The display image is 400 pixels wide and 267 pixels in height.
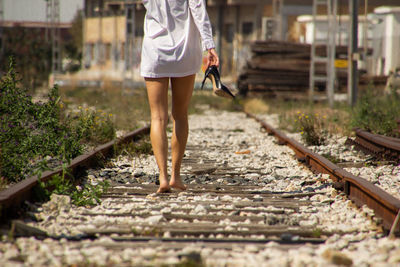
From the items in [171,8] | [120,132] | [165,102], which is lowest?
[120,132]

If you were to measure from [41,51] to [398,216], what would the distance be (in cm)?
2464

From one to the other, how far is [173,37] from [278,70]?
1716cm

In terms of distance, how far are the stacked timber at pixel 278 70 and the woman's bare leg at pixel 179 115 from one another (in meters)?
16.4

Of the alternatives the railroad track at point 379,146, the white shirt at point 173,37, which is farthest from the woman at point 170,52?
the railroad track at point 379,146

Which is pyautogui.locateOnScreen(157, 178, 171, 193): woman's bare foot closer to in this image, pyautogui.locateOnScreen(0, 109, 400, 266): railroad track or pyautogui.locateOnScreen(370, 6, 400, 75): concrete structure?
Result: pyautogui.locateOnScreen(0, 109, 400, 266): railroad track

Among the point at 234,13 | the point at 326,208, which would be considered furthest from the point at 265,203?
the point at 234,13

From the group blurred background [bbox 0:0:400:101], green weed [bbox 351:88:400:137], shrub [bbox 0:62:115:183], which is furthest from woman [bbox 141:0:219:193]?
blurred background [bbox 0:0:400:101]

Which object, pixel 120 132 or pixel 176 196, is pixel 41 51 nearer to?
pixel 120 132

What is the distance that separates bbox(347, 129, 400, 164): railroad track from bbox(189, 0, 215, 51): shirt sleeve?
2985mm

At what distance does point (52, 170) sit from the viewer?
5004 millimetres

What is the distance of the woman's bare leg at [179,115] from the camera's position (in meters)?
5.11

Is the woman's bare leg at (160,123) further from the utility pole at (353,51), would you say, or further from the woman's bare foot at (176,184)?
the utility pole at (353,51)

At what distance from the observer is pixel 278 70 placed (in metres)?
21.8

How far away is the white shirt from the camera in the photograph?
195 inches
